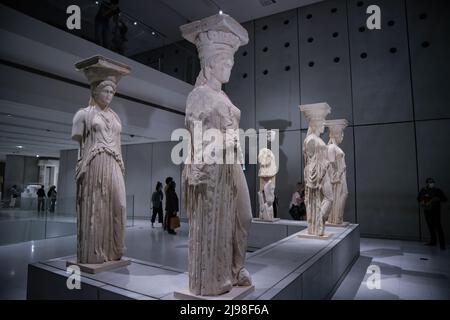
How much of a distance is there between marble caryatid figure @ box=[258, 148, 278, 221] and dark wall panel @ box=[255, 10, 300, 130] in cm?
235

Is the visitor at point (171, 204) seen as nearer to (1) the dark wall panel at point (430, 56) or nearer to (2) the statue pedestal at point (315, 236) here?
(2) the statue pedestal at point (315, 236)

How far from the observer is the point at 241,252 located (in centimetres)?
261

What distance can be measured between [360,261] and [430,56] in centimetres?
583

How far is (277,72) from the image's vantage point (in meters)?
10.5

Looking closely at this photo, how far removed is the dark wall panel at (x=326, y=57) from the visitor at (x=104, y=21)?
5.83 metres

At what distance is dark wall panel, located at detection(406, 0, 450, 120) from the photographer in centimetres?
802

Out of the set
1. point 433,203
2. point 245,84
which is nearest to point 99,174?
point 433,203

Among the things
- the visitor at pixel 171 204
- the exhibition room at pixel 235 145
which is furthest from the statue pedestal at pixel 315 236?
the visitor at pixel 171 204

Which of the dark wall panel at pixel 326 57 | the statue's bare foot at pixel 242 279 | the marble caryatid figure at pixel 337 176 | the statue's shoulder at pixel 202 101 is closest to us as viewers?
the statue's shoulder at pixel 202 101

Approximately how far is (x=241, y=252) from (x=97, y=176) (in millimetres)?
1777

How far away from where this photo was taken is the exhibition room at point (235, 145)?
2.59m

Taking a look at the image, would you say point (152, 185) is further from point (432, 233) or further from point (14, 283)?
point (432, 233)

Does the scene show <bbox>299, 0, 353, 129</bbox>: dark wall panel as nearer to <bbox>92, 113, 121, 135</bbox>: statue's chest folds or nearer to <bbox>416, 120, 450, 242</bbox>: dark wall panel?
<bbox>416, 120, 450, 242</bbox>: dark wall panel

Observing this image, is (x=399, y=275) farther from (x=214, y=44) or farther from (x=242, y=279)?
(x=214, y=44)
